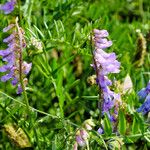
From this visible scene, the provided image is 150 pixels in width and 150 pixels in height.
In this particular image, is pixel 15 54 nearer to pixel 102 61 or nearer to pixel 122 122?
pixel 102 61

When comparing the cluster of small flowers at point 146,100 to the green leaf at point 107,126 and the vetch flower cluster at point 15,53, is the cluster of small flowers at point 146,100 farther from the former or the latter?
the vetch flower cluster at point 15,53

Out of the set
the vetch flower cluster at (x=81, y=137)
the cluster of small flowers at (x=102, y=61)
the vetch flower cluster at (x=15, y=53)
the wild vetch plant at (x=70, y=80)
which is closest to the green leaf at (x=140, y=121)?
the wild vetch plant at (x=70, y=80)

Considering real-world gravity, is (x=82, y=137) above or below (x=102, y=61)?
below

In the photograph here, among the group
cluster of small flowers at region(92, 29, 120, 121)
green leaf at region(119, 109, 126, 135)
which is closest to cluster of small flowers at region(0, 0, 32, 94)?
cluster of small flowers at region(92, 29, 120, 121)

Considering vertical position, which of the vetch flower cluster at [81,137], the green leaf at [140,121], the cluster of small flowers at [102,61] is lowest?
the green leaf at [140,121]

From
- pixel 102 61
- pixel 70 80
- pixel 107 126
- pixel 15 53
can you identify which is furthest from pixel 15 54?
pixel 70 80

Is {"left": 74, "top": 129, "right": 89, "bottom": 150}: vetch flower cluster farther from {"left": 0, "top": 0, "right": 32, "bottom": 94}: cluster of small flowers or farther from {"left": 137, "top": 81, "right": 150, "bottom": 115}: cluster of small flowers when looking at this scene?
{"left": 137, "top": 81, "right": 150, "bottom": 115}: cluster of small flowers

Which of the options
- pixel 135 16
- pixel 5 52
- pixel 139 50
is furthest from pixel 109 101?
pixel 135 16

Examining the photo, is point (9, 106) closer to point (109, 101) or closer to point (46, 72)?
point (46, 72)
